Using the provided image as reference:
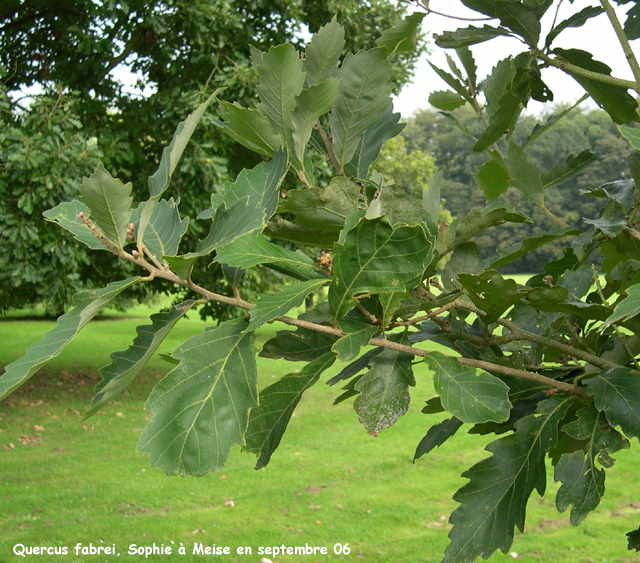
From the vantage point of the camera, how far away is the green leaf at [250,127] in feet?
2.53

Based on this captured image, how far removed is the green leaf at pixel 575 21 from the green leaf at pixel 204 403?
2.49 ft

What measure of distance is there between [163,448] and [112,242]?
26 centimetres

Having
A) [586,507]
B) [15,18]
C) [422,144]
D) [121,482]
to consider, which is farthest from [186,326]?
[422,144]

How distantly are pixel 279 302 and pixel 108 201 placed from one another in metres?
0.23

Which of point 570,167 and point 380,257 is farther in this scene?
point 570,167

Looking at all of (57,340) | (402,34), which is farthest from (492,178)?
(57,340)

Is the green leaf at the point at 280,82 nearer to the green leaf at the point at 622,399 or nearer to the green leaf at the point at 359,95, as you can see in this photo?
the green leaf at the point at 359,95

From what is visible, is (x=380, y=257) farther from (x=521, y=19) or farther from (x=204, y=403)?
(x=521, y=19)

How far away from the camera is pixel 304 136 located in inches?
33.4

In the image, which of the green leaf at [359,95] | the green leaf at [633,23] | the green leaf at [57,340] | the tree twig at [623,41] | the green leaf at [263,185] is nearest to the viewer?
the green leaf at [57,340]

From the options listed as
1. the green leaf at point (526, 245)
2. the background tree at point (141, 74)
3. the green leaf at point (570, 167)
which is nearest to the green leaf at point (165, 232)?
the green leaf at point (526, 245)

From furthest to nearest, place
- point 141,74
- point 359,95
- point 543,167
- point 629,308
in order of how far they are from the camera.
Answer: point 543,167, point 141,74, point 359,95, point 629,308

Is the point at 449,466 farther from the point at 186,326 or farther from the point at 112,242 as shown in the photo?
the point at 186,326

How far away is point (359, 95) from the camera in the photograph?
0.88 metres
